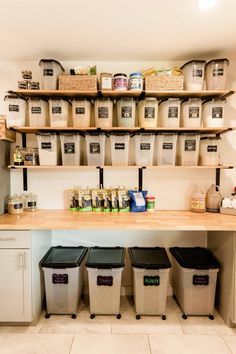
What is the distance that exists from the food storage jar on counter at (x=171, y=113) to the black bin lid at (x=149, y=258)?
127cm

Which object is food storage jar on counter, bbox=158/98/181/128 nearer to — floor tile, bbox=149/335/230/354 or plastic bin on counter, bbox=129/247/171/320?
plastic bin on counter, bbox=129/247/171/320

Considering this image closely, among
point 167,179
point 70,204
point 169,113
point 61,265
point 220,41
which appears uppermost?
point 220,41

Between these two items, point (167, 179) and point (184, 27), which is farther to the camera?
point (167, 179)

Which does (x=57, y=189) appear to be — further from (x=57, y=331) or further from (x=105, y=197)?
(x=57, y=331)

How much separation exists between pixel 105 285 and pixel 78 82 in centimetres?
188

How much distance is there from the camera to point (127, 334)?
77.5 inches

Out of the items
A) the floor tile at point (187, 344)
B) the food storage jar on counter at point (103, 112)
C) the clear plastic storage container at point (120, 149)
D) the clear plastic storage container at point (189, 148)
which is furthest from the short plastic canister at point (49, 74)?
the floor tile at point (187, 344)

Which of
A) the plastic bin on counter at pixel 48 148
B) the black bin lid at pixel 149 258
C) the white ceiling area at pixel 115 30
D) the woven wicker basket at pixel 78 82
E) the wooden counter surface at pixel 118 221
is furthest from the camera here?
the plastic bin on counter at pixel 48 148

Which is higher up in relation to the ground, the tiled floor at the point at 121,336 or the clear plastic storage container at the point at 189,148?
the clear plastic storage container at the point at 189,148

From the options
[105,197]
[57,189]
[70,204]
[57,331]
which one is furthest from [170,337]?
[57,189]

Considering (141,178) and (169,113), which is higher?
(169,113)

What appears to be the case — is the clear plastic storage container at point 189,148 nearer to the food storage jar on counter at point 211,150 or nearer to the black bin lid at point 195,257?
the food storage jar on counter at point 211,150

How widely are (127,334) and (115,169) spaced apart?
1525 mm

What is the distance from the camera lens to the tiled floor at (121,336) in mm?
1806
